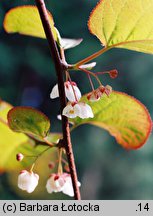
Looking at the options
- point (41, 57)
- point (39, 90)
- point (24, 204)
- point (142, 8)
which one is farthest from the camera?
point (41, 57)

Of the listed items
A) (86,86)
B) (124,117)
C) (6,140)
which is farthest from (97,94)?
(86,86)

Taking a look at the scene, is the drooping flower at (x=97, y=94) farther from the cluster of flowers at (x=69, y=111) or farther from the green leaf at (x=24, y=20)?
the green leaf at (x=24, y=20)

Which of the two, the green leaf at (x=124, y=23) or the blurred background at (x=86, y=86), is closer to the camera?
the green leaf at (x=124, y=23)

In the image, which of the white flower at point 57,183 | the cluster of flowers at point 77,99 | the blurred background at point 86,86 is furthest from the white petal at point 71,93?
the blurred background at point 86,86

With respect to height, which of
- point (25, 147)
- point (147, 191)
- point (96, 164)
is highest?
point (25, 147)

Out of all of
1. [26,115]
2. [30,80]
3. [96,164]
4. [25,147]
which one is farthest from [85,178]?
[26,115]

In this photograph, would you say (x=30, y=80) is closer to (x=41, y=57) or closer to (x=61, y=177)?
→ (x=41, y=57)

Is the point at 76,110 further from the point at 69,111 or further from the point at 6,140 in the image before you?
the point at 6,140

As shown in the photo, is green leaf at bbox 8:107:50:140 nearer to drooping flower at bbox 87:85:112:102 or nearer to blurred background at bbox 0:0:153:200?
drooping flower at bbox 87:85:112:102
